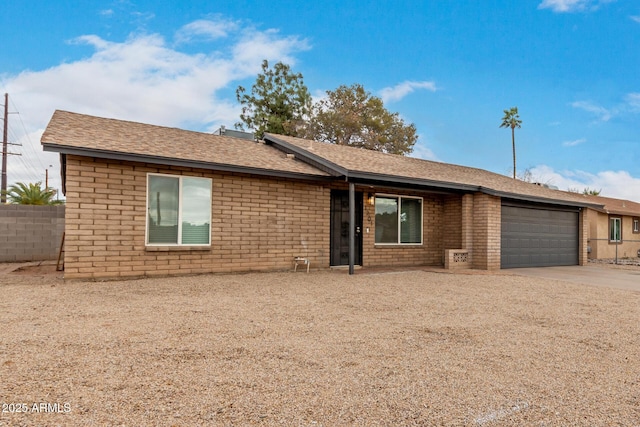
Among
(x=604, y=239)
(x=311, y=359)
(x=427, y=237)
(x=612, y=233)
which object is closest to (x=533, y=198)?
(x=427, y=237)

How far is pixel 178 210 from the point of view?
8305 millimetres

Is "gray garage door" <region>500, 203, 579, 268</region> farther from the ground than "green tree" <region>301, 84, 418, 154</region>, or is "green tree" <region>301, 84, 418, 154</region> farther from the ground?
"green tree" <region>301, 84, 418, 154</region>

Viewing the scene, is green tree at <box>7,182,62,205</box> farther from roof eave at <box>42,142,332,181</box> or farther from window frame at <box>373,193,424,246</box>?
window frame at <box>373,193,424,246</box>

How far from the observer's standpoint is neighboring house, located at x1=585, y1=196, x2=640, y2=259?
18.5 metres

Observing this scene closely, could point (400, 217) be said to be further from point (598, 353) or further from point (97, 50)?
point (97, 50)

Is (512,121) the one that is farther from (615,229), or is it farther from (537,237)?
(537,237)

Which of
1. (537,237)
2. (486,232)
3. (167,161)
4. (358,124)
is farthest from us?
(358,124)

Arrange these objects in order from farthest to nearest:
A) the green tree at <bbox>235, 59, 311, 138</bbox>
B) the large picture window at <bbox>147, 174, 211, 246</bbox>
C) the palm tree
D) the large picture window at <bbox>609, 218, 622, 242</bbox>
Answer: the palm tree → the green tree at <bbox>235, 59, 311, 138</bbox> → the large picture window at <bbox>609, 218, 622, 242</bbox> → the large picture window at <bbox>147, 174, 211, 246</bbox>

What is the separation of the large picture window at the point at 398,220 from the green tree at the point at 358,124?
16672 millimetres

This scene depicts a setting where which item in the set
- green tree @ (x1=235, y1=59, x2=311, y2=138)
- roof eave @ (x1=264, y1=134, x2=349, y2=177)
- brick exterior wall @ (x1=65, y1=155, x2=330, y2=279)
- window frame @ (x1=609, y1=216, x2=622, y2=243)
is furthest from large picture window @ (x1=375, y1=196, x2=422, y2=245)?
green tree @ (x1=235, y1=59, x2=311, y2=138)

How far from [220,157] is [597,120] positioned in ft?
73.1

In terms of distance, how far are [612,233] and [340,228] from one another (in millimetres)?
16883

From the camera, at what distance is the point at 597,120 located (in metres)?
21.5

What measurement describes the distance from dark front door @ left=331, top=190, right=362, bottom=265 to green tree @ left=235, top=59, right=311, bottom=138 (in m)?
19.1
